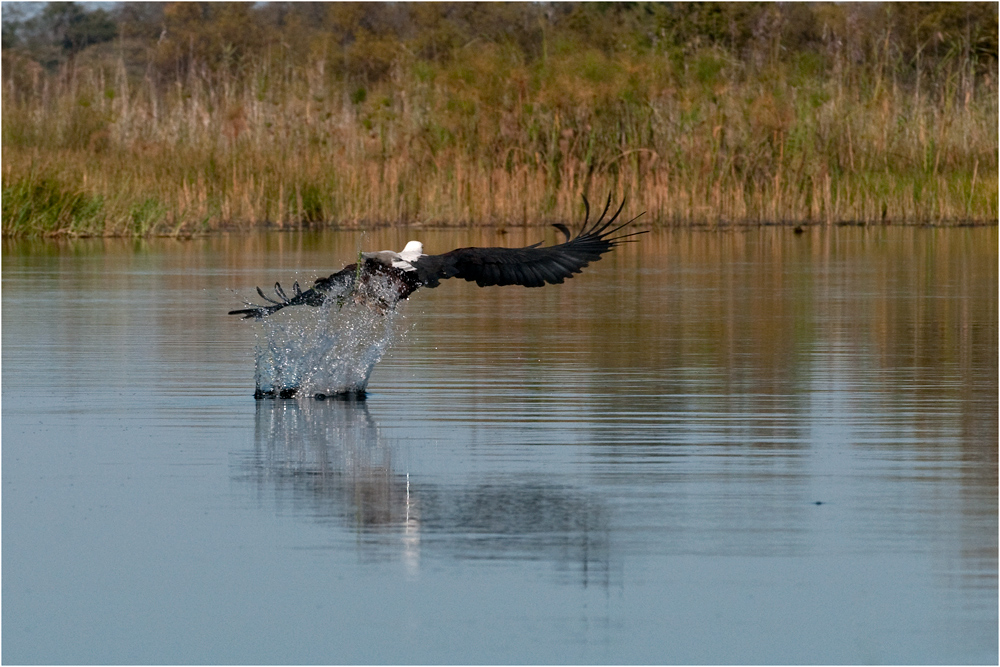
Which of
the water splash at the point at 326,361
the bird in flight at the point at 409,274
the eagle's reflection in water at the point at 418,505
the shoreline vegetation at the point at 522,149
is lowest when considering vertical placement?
the eagle's reflection in water at the point at 418,505

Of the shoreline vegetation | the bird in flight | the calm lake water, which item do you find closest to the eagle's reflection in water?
the calm lake water

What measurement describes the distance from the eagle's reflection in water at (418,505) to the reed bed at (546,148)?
16262 millimetres

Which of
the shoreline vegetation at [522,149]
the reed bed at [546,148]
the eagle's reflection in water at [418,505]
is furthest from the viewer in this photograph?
the reed bed at [546,148]

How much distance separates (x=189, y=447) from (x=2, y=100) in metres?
20.1

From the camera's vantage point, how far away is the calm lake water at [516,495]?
4.45 meters

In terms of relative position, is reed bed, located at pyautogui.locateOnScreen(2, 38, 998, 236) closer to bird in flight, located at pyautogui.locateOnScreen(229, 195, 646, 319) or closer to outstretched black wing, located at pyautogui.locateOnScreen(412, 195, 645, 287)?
outstretched black wing, located at pyautogui.locateOnScreen(412, 195, 645, 287)

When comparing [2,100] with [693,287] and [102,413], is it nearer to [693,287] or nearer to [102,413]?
[693,287]

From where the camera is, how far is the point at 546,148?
25219 millimetres

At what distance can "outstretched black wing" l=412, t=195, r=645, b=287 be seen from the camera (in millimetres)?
8500

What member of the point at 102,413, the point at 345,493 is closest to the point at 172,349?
the point at 102,413

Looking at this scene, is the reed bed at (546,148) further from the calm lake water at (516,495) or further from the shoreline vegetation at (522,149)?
the calm lake water at (516,495)

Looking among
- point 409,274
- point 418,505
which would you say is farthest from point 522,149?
point 418,505

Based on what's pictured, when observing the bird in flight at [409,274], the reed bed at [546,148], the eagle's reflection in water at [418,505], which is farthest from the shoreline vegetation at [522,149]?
the eagle's reflection in water at [418,505]

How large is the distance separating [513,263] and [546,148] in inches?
650
